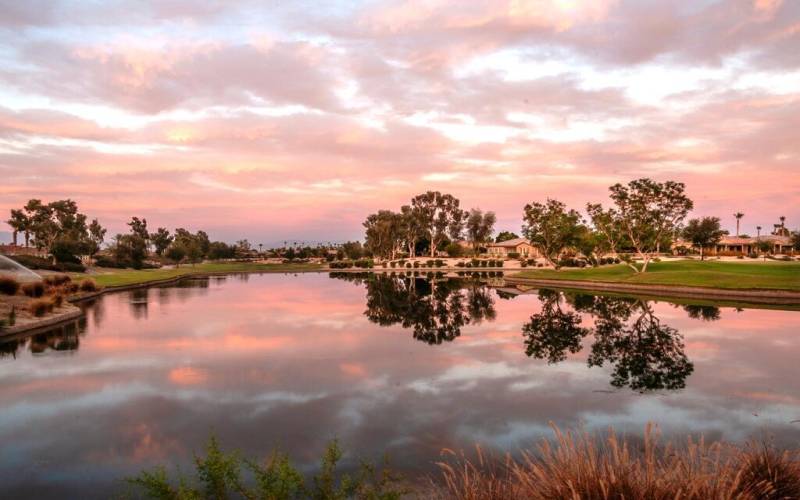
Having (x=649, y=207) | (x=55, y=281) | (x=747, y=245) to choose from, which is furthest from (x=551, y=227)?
(x=747, y=245)

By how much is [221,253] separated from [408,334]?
116 metres

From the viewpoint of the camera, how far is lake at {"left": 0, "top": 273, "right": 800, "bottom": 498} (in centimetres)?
1018

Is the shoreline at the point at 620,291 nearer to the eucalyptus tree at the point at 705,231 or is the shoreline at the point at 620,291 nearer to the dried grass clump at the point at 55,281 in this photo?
the dried grass clump at the point at 55,281

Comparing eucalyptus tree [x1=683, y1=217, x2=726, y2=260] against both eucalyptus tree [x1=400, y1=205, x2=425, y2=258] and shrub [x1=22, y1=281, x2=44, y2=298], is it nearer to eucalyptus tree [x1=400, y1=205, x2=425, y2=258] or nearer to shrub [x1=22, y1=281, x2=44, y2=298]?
eucalyptus tree [x1=400, y1=205, x2=425, y2=258]

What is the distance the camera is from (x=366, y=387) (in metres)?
14.5

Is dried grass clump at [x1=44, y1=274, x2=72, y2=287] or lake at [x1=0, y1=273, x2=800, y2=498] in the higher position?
dried grass clump at [x1=44, y1=274, x2=72, y2=287]

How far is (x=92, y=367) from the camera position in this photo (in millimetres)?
16922

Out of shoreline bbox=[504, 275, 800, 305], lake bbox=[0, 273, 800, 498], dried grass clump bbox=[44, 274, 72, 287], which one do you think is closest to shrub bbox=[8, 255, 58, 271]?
dried grass clump bbox=[44, 274, 72, 287]

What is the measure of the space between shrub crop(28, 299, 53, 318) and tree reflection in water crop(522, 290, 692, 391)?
24.0m

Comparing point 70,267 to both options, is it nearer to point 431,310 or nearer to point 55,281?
point 55,281

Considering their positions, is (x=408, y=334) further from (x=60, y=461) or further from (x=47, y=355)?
(x=60, y=461)

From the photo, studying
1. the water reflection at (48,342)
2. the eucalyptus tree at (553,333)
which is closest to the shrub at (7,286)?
the water reflection at (48,342)

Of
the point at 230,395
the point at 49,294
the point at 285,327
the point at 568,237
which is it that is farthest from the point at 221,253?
the point at 230,395

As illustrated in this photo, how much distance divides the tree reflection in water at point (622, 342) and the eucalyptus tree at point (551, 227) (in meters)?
40.1
